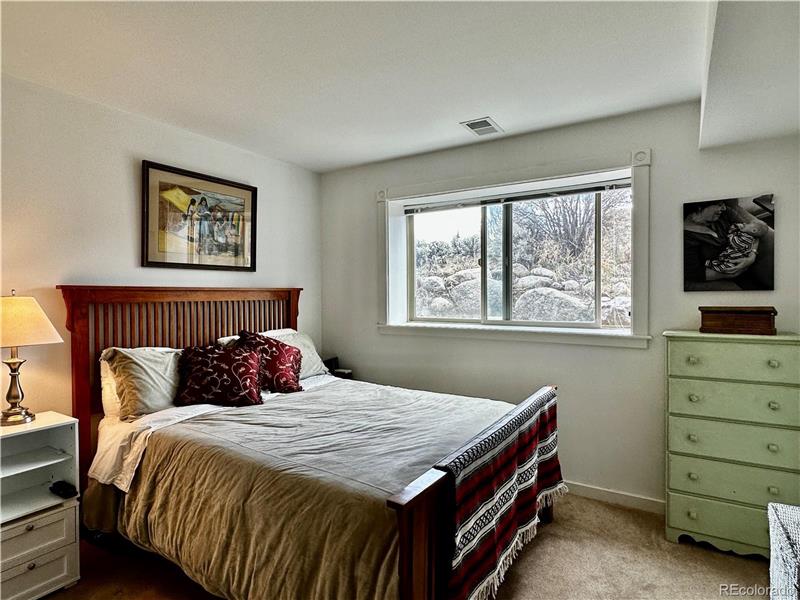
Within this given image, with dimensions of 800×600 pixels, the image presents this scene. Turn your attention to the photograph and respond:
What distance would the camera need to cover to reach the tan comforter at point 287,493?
56.8 inches

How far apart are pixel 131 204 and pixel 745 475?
12.3 ft

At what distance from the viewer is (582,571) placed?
2.14 m

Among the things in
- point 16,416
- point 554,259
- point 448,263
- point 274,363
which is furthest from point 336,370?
point 16,416

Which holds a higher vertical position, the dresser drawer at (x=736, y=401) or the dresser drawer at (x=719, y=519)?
the dresser drawer at (x=736, y=401)

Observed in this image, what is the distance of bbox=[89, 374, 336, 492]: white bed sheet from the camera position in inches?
84.9

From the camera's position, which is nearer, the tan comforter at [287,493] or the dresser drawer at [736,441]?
the tan comforter at [287,493]

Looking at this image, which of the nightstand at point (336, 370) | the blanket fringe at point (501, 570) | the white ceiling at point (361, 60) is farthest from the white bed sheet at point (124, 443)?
the white ceiling at point (361, 60)

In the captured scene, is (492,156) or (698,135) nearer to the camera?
(698,135)

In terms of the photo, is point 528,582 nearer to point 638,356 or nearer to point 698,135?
point 638,356

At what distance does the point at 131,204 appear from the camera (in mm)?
2785

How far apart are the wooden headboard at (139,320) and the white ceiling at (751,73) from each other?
3.04 metres

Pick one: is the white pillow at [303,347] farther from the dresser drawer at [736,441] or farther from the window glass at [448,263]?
the dresser drawer at [736,441]

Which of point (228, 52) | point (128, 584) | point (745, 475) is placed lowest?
point (128, 584)

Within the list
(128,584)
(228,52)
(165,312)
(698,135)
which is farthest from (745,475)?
(165,312)
